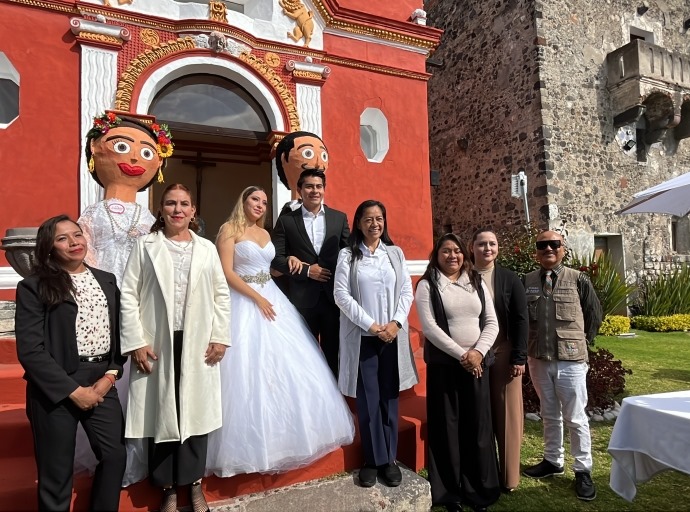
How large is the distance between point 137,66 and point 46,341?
399 cm

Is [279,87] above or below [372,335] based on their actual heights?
above

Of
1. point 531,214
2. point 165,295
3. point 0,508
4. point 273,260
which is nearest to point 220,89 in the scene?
point 273,260

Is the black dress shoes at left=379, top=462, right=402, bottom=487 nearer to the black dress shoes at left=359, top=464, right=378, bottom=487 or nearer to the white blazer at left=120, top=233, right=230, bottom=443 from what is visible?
the black dress shoes at left=359, top=464, right=378, bottom=487

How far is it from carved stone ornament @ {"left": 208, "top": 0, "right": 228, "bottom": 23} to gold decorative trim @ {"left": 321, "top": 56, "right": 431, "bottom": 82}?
138 cm

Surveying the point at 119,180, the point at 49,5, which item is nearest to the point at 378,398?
the point at 119,180

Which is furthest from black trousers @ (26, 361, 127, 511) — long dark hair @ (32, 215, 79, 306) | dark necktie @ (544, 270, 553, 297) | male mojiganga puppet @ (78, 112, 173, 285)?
dark necktie @ (544, 270, 553, 297)

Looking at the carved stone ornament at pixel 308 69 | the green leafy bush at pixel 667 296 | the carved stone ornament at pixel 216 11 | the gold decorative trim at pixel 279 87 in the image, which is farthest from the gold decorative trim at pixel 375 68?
the green leafy bush at pixel 667 296

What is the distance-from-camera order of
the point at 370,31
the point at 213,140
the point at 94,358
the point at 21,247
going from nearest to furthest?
the point at 94,358 → the point at 21,247 → the point at 370,31 → the point at 213,140

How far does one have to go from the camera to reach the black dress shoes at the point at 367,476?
2.89 metres

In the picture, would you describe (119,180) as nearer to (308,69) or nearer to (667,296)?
(308,69)

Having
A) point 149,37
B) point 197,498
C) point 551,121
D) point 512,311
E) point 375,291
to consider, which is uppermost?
point 551,121

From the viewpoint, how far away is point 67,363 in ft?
7.21

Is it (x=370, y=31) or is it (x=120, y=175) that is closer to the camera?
(x=120, y=175)

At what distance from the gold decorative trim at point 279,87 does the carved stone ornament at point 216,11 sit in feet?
1.63
